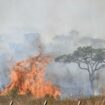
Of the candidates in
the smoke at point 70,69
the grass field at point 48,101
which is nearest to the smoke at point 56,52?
the smoke at point 70,69

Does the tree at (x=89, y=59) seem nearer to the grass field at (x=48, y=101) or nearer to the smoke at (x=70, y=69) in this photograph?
the smoke at (x=70, y=69)

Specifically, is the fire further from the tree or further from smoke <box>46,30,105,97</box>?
A: the tree

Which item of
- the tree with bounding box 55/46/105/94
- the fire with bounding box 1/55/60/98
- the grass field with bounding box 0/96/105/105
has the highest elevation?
the tree with bounding box 55/46/105/94

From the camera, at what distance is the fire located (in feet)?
13.9

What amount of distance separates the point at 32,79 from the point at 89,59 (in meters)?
0.93

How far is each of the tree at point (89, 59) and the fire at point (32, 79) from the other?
30 centimetres

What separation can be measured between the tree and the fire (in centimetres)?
30

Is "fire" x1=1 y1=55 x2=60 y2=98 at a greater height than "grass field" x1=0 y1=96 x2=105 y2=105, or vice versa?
"fire" x1=1 y1=55 x2=60 y2=98

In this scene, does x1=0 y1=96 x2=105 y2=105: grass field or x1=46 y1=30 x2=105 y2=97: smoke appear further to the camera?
x1=46 y1=30 x2=105 y2=97: smoke

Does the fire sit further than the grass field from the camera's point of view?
Yes

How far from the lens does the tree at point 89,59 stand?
425cm

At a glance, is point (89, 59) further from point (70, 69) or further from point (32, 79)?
point (32, 79)

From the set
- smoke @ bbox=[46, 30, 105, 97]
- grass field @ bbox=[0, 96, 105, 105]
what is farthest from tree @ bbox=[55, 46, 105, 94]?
grass field @ bbox=[0, 96, 105, 105]

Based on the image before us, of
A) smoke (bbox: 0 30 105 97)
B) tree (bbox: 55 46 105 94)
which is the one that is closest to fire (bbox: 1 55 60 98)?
smoke (bbox: 0 30 105 97)
